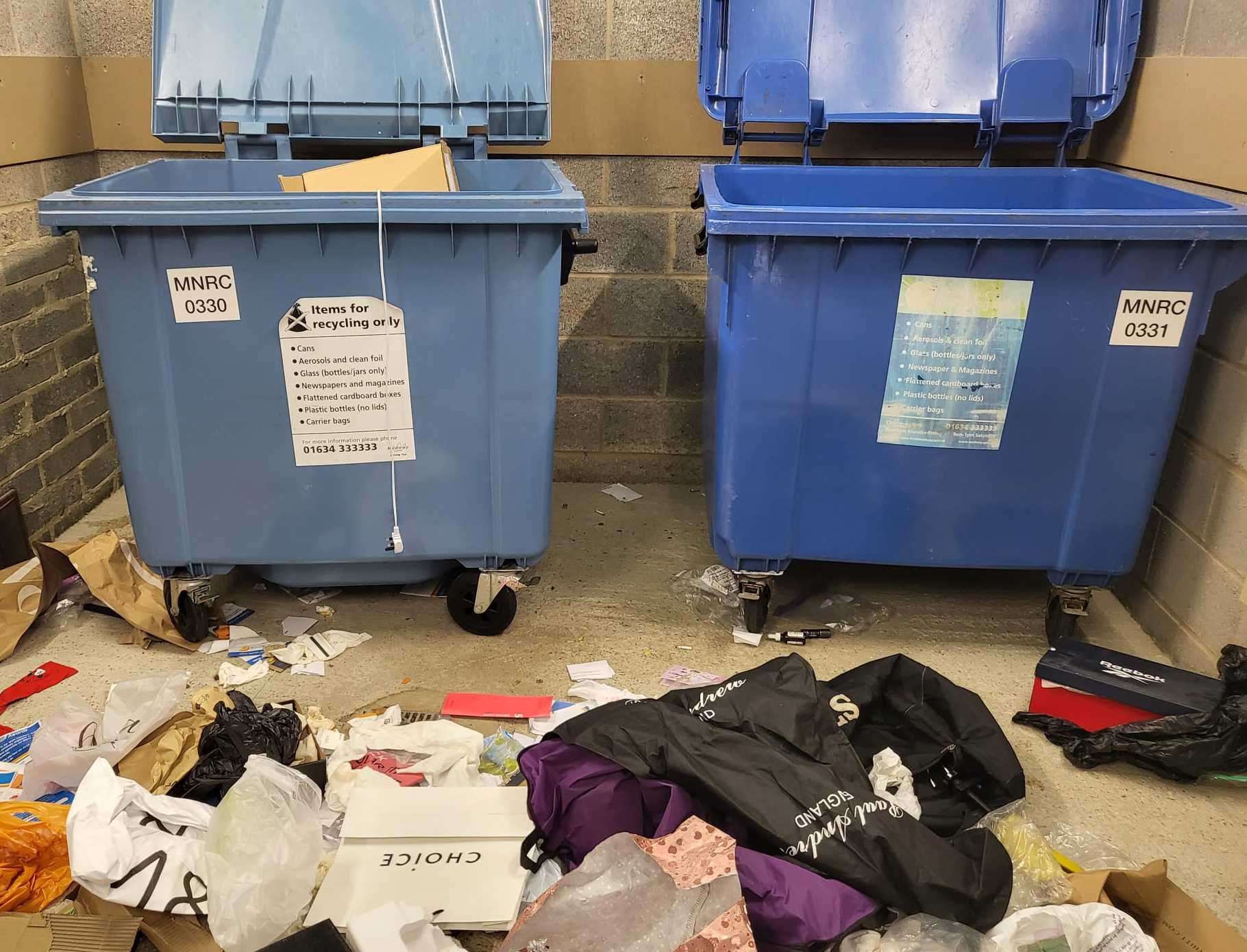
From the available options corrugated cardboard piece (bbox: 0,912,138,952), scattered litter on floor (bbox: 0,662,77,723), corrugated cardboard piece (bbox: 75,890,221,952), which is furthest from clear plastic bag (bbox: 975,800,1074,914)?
scattered litter on floor (bbox: 0,662,77,723)

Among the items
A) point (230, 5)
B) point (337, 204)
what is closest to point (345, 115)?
point (230, 5)

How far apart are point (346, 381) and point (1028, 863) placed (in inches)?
60.1

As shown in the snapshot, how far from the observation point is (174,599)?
2.08 m

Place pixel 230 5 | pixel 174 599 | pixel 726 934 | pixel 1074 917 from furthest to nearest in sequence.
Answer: pixel 230 5, pixel 174 599, pixel 1074 917, pixel 726 934

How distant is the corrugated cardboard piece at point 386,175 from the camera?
2.21 metres

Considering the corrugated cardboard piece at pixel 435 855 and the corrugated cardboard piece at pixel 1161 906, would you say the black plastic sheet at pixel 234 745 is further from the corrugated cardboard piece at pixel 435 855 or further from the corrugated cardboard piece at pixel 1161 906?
the corrugated cardboard piece at pixel 1161 906

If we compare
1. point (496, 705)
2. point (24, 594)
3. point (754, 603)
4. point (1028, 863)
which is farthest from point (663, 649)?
point (24, 594)

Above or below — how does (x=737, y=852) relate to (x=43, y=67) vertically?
Result: below

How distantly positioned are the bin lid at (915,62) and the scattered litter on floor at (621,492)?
3.79ft

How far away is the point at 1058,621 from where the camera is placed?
2.17 metres

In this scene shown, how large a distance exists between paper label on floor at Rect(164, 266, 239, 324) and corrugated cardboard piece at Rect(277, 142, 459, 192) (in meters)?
0.46

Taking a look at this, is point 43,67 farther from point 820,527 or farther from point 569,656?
point 820,527

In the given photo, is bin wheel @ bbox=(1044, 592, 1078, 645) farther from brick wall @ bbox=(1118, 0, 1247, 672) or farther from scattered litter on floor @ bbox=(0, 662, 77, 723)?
scattered litter on floor @ bbox=(0, 662, 77, 723)

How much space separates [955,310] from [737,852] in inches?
45.7
